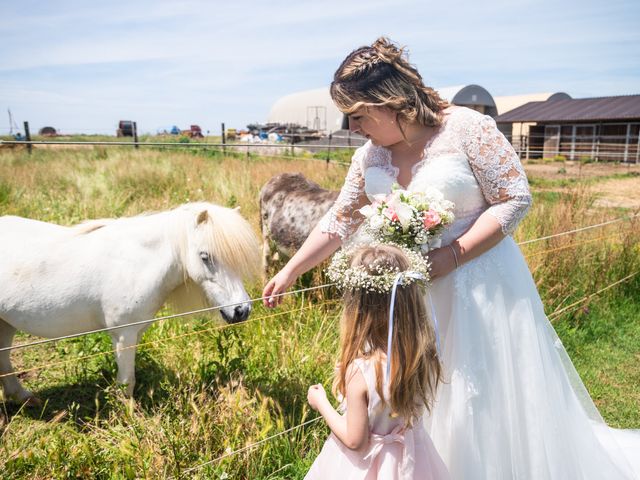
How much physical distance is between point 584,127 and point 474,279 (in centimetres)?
2718

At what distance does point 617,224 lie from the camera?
6.61 meters

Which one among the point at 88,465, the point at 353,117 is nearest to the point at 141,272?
the point at 88,465

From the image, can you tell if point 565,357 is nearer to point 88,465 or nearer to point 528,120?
point 88,465

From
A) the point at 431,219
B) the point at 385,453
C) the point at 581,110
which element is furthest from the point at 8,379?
the point at 581,110

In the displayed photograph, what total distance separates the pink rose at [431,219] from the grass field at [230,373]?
4.99ft

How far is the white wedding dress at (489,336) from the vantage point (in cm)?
204

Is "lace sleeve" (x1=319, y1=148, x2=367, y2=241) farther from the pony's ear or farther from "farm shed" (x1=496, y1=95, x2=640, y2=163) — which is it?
"farm shed" (x1=496, y1=95, x2=640, y2=163)

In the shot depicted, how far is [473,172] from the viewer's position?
208cm

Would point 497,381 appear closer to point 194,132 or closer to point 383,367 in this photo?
point 383,367

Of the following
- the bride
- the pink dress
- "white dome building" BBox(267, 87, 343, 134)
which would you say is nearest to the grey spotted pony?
the bride

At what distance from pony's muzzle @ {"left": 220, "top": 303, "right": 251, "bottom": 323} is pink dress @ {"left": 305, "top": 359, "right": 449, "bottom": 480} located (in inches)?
47.7

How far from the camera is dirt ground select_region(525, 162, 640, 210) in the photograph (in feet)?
35.7

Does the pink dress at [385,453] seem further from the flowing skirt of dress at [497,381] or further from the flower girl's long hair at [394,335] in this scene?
the flowing skirt of dress at [497,381]

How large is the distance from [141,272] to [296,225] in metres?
2.64
